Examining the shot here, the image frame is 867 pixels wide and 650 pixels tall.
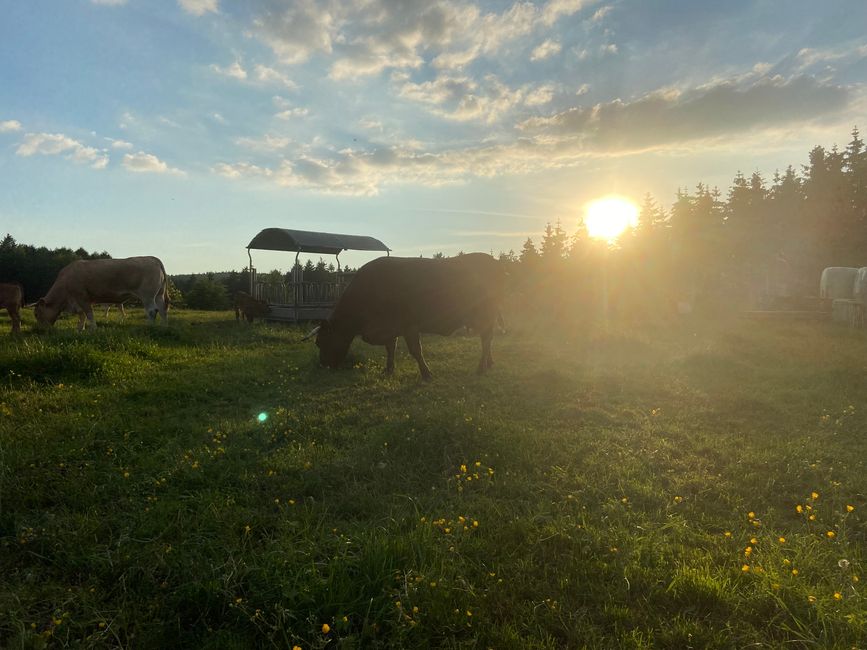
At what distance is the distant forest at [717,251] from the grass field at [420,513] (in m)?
20.9

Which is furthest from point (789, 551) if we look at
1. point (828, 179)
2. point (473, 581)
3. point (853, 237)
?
point (828, 179)

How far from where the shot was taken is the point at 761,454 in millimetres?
5242

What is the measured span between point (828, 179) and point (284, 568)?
48100mm

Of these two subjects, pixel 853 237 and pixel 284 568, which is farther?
pixel 853 237

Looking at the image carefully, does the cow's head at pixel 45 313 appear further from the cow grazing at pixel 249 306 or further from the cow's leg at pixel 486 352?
the cow's leg at pixel 486 352

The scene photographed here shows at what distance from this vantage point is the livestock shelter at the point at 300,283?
19.1 metres

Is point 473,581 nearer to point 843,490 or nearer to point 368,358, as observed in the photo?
point 843,490

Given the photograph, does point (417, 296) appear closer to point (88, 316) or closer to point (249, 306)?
point (88, 316)

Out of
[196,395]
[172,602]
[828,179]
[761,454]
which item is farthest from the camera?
[828,179]

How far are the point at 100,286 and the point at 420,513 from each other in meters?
14.3

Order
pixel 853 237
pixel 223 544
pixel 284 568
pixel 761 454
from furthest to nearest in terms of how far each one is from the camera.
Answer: pixel 853 237, pixel 761 454, pixel 223 544, pixel 284 568

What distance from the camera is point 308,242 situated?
63.0 ft

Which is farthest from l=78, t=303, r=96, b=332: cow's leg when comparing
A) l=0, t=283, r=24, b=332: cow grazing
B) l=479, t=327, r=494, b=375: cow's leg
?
l=479, t=327, r=494, b=375: cow's leg

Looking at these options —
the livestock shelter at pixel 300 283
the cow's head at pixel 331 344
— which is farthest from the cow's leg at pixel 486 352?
the livestock shelter at pixel 300 283
